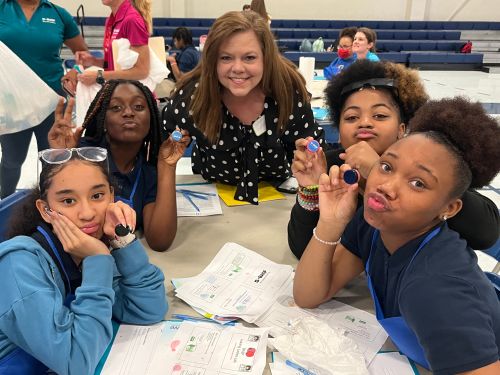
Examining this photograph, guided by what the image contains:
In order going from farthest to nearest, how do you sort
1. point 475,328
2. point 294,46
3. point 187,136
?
1. point 294,46
2. point 187,136
3. point 475,328

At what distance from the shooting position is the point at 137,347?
102 centimetres

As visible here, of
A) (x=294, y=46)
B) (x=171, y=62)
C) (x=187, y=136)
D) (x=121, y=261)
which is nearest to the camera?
(x=121, y=261)

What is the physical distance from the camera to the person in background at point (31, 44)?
2291 mm

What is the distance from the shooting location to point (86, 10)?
1168 centimetres

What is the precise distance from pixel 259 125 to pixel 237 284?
0.76 meters

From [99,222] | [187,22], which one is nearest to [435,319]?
[99,222]

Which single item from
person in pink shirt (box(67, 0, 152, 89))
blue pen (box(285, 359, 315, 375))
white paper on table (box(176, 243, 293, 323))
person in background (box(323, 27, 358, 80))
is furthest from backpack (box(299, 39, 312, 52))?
blue pen (box(285, 359, 315, 375))

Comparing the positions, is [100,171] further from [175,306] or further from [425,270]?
[425,270]

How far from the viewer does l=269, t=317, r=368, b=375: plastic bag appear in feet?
3.12

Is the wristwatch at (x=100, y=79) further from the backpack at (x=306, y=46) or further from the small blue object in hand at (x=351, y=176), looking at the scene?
the backpack at (x=306, y=46)

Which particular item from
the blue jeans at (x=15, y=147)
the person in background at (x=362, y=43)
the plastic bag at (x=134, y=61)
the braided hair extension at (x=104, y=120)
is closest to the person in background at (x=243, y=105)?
the braided hair extension at (x=104, y=120)

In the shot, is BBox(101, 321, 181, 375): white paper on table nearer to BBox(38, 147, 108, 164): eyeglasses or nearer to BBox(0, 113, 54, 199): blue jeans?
BBox(38, 147, 108, 164): eyeglasses

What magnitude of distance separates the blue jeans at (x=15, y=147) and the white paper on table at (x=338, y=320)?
186 cm

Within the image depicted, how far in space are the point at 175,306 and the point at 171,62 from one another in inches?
191
